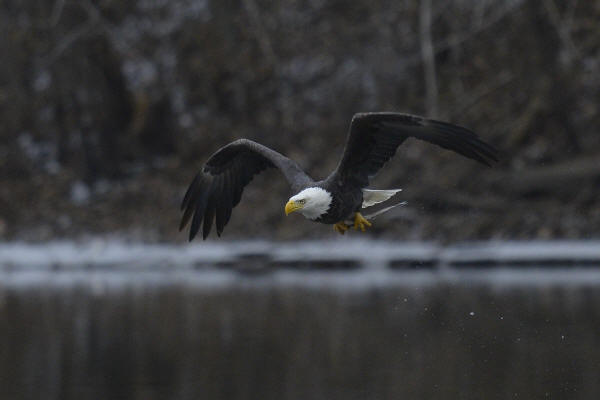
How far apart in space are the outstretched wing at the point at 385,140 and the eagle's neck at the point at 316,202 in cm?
20

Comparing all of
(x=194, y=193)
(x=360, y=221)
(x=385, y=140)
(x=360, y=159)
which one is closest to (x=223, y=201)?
(x=194, y=193)

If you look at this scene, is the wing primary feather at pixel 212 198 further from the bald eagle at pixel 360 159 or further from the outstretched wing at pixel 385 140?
the outstretched wing at pixel 385 140

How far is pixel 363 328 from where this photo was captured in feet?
28.9

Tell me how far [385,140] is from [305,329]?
281 centimetres

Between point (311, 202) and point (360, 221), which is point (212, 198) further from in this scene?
point (311, 202)

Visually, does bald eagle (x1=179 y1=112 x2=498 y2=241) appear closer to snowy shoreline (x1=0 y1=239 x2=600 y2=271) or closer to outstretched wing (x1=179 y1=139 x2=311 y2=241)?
outstretched wing (x1=179 y1=139 x2=311 y2=241)

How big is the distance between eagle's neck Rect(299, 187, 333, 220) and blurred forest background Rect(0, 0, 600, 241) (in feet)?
19.4

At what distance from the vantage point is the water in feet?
23.0

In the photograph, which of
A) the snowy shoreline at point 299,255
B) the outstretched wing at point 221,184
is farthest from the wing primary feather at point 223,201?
the snowy shoreline at point 299,255

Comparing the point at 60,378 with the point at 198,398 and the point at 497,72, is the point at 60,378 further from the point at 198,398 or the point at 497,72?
the point at 497,72

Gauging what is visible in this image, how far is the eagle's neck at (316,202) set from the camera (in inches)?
250

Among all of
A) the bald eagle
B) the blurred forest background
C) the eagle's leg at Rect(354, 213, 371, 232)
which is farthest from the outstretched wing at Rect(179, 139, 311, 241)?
the blurred forest background

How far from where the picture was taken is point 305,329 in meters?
8.92

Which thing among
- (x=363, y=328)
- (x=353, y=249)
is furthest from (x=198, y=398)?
(x=353, y=249)
